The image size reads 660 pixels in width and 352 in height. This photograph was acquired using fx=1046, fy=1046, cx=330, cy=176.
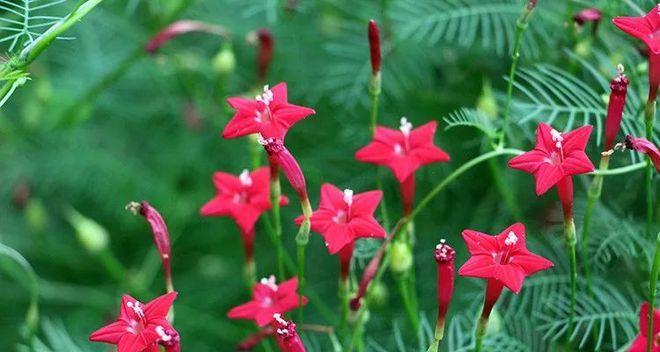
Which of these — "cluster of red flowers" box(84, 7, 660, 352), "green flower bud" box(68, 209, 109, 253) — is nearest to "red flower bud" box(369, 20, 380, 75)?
"cluster of red flowers" box(84, 7, 660, 352)

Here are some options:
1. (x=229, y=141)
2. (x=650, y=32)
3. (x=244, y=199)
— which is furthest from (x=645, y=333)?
(x=229, y=141)

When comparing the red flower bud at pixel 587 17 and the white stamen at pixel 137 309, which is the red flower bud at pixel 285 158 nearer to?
the white stamen at pixel 137 309

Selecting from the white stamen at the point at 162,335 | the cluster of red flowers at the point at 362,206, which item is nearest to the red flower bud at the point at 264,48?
the cluster of red flowers at the point at 362,206

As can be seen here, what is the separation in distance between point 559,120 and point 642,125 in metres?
0.13

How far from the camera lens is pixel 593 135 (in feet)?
3.12

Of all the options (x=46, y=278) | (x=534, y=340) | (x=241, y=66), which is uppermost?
(x=241, y=66)

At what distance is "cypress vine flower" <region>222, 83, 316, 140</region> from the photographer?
0.70 m

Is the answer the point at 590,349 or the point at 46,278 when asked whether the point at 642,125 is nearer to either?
the point at 590,349

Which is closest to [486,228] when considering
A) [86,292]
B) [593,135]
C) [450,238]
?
[450,238]

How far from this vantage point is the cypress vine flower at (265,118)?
70 centimetres

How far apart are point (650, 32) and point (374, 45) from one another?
0.20 meters

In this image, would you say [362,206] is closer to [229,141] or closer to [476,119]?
[476,119]

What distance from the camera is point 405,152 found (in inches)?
30.7

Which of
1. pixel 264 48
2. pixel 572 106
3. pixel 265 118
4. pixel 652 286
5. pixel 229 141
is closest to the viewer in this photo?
pixel 652 286
